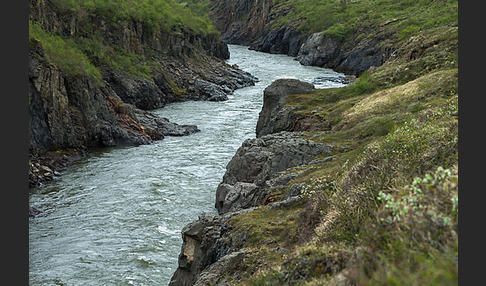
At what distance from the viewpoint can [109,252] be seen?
15945 mm

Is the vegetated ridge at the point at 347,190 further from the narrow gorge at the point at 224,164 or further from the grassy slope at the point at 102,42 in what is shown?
the grassy slope at the point at 102,42

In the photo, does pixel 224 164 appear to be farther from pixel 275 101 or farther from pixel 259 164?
pixel 259 164

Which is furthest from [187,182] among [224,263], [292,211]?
[224,263]

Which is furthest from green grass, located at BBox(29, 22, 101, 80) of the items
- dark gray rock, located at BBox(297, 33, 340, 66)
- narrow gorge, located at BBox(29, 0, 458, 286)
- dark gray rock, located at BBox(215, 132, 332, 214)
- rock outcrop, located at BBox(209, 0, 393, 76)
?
dark gray rock, located at BBox(297, 33, 340, 66)

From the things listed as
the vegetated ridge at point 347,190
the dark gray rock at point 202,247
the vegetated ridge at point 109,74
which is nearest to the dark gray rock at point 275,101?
the vegetated ridge at point 347,190

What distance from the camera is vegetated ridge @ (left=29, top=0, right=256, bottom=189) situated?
87.4ft

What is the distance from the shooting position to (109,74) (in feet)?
137

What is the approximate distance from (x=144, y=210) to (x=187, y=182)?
12.8 ft

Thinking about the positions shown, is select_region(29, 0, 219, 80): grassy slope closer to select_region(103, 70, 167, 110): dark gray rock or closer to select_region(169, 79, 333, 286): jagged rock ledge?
select_region(103, 70, 167, 110): dark gray rock

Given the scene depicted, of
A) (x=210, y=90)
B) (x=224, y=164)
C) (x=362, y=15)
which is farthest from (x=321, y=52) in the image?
(x=224, y=164)

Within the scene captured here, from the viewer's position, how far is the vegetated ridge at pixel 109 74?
26.6 meters

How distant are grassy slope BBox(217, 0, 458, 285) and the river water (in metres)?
5.61

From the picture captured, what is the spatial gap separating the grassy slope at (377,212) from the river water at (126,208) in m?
5.61

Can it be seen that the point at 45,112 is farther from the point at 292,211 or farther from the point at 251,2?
the point at 251,2
